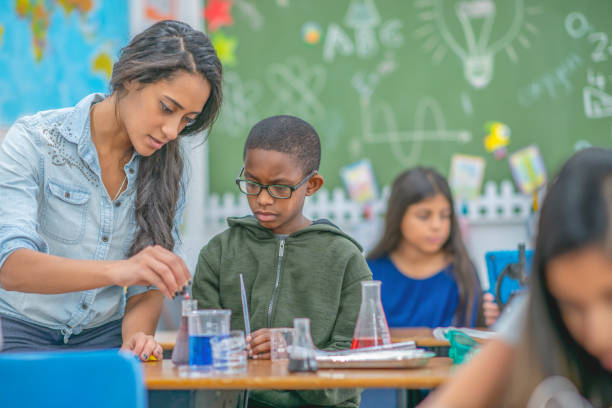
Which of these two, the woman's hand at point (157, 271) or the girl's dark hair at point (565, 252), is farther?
the woman's hand at point (157, 271)

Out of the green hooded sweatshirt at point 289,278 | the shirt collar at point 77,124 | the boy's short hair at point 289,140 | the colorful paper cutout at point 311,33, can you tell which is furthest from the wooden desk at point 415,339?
the colorful paper cutout at point 311,33

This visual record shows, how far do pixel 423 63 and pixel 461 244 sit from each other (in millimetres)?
1636

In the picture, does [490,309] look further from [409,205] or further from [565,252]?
[565,252]

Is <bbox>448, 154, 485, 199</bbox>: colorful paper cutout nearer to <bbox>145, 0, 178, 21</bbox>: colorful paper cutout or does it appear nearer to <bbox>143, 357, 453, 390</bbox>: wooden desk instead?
<bbox>145, 0, 178, 21</bbox>: colorful paper cutout

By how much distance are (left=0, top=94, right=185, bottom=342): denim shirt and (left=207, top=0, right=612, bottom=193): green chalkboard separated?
2.67 m

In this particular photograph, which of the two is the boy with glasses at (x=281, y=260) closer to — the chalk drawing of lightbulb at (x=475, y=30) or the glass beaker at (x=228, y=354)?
the glass beaker at (x=228, y=354)

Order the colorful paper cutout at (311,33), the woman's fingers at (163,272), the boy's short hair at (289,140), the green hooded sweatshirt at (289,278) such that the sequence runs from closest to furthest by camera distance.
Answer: the woman's fingers at (163,272), the green hooded sweatshirt at (289,278), the boy's short hair at (289,140), the colorful paper cutout at (311,33)

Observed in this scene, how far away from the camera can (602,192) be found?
0.88m

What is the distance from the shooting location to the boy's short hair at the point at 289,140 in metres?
2.15

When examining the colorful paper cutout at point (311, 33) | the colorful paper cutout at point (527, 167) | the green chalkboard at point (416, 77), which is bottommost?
the colorful paper cutout at point (527, 167)

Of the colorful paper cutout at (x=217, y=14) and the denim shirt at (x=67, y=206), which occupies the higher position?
the colorful paper cutout at (x=217, y=14)

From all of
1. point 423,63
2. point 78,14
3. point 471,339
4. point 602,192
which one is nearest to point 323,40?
point 423,63

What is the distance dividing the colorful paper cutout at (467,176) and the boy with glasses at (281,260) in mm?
2393

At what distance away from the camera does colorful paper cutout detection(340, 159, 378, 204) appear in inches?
176
